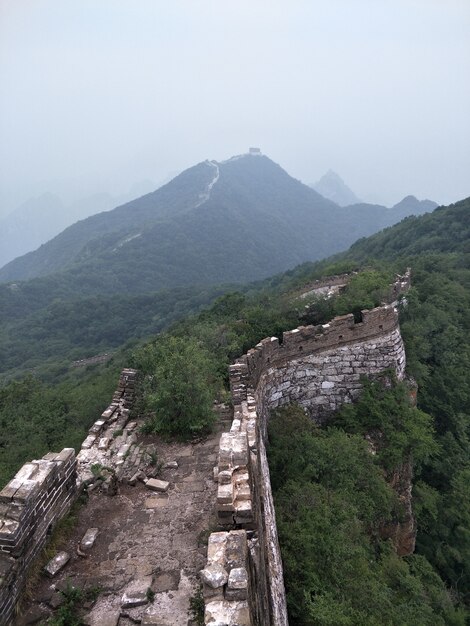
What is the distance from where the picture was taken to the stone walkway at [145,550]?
441 cm

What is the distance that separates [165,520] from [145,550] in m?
0.55

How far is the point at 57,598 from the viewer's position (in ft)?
14.6

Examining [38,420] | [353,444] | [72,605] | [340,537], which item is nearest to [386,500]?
[353,444]

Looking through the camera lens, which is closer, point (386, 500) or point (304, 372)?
point (386, 500)

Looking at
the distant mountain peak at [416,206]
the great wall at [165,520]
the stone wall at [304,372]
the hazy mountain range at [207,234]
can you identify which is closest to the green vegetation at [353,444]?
the stone wall at [304,372]

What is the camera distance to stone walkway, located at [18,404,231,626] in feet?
14.5

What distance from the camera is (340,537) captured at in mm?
7422

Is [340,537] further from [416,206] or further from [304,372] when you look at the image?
[416,206]

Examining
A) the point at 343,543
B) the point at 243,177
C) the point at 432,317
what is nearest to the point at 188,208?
the point at 243,177

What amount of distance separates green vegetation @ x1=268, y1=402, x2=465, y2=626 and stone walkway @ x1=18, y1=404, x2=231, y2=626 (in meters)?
2.09

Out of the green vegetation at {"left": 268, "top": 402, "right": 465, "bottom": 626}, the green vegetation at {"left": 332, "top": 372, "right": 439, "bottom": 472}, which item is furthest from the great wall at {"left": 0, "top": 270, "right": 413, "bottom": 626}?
the green vegetation at {"left": 332, "top": 372, "right": 439, "bottom": 472}

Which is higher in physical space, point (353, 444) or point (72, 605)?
point (72, 605)

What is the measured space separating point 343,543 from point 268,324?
21.2 feet

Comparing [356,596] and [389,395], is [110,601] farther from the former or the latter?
[389,395]
